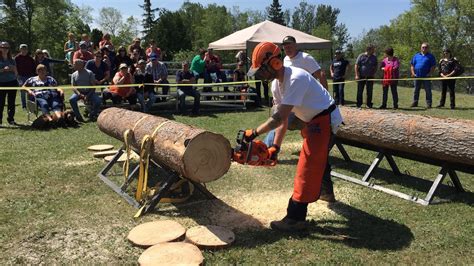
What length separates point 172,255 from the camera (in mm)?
3645

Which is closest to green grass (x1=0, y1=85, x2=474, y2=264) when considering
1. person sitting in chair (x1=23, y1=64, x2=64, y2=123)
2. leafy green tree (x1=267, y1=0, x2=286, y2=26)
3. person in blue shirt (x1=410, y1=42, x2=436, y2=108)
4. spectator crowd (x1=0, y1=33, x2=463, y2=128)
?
person sitting in chair (x1=23, y1=64, x2=64, y2=123)

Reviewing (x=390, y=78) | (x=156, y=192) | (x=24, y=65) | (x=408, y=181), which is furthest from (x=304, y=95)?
(x=390, y=78)

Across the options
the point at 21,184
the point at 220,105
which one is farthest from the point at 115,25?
the point at 21,184

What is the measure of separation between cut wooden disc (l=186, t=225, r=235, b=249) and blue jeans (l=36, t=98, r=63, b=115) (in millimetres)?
7111

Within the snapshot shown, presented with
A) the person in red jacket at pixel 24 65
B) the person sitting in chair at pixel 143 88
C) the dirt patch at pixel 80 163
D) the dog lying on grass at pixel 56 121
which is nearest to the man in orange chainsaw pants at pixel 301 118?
the dirt patch at pixel 80 163

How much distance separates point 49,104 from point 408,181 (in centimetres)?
805

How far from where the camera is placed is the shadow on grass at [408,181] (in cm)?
539

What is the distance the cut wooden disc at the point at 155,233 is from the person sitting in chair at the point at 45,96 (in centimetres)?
656

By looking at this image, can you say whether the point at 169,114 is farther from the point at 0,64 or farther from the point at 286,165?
the point at 286,165

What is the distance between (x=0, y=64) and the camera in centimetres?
1017

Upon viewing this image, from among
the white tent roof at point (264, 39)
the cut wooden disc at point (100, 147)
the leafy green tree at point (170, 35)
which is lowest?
the cut wooden disc at point (100, 147)

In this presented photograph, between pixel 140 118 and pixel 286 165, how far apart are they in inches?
95.3

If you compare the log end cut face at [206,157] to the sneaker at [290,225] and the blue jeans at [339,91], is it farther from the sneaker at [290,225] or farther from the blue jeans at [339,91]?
the blue jeans at [339,91]

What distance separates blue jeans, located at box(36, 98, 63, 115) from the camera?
10047 millimetres
